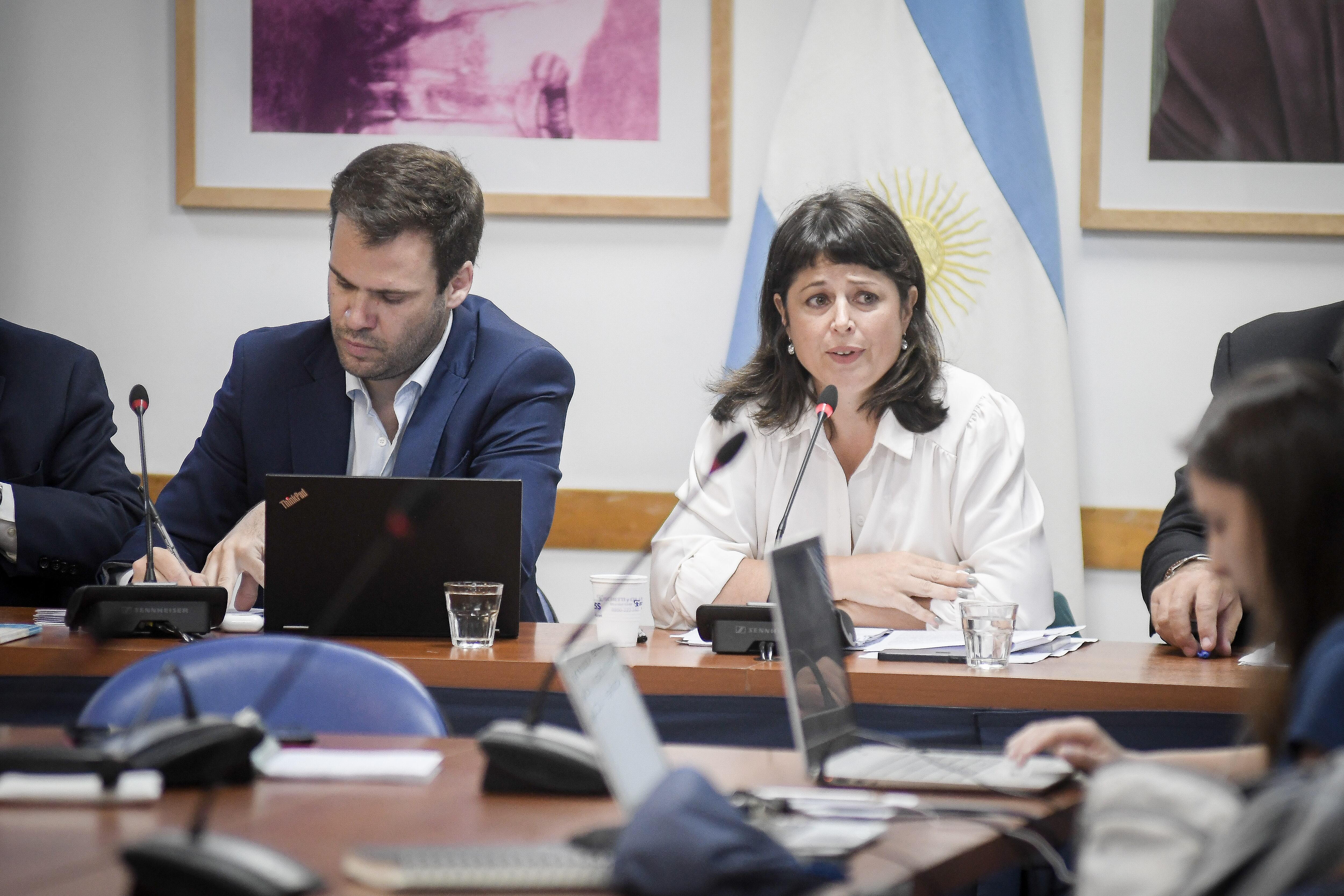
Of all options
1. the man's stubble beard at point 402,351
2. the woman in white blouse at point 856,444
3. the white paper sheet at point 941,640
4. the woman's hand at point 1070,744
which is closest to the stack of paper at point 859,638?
the white paper sheet at point 941,640

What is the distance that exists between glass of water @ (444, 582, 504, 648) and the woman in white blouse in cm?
45

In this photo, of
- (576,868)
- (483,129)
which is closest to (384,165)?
(483,129)

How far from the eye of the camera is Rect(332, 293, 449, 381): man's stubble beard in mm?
2467

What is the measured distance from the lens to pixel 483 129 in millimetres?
3373

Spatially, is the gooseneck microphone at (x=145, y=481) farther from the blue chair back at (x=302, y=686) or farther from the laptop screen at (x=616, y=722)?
the laptop screen at (x=616, y=722)

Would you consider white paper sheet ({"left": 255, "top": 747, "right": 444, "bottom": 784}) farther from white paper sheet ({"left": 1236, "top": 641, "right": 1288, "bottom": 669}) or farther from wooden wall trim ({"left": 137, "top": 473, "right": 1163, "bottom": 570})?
wooden wall trim ({"left": 137, "top": 473, "right": 1163, "bottom": 570})

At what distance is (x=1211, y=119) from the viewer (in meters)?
3.20

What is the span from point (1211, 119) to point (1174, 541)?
157cm

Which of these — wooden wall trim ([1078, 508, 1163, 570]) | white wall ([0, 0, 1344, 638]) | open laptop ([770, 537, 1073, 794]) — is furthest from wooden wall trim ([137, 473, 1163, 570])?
open laptop ([770, 537, 1073, 794])

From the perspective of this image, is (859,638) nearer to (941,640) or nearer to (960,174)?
(941,640)

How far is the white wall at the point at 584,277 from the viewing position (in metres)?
3.23

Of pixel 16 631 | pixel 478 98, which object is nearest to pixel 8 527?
pixel 16 631

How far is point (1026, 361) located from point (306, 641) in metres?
2.15

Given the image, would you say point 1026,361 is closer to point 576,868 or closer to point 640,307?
point 640,307
